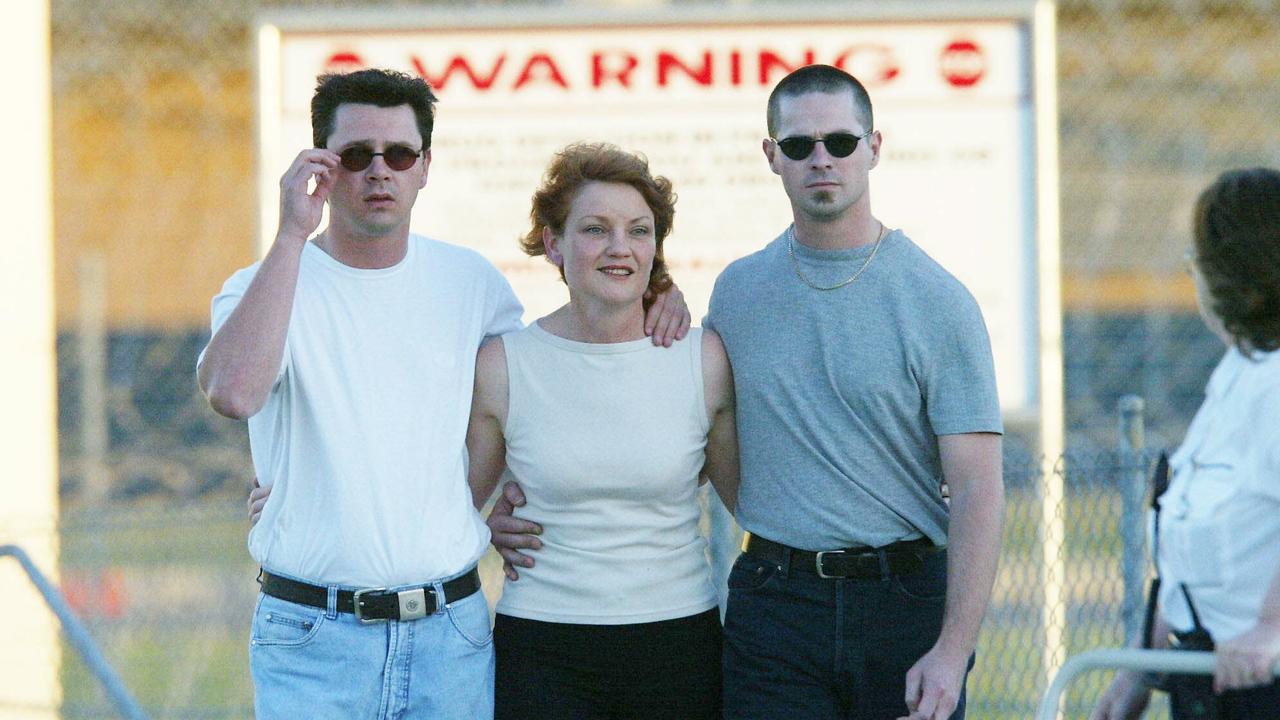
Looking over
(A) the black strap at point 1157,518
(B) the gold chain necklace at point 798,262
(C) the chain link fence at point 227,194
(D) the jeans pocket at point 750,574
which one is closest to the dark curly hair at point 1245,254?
(A) the black strap at point 1157,518

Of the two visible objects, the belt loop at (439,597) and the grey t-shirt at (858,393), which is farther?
the grey t-shirt at (858,393)

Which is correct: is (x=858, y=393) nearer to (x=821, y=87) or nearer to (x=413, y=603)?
(x=821, y=87)

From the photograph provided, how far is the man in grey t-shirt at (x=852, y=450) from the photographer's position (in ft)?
9.59

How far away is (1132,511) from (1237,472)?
6.06ft

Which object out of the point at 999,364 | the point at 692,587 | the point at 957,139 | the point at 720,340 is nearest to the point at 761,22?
the point at 957,139

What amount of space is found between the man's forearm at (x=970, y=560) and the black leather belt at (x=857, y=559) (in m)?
0.11

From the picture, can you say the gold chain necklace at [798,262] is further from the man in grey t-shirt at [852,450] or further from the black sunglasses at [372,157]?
the black sunglasses at [372,157]

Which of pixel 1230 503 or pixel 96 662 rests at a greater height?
pixel 1230 503

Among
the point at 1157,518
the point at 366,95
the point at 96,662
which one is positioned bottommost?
the point at 96,662

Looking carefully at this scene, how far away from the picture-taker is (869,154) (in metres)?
2.99

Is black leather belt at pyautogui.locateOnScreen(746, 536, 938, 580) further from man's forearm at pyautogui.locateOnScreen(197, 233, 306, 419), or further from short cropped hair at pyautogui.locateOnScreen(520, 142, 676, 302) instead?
man's forearm at pyautogui.locateOnScreen(197, 233, 306, 419)

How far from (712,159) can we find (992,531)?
258 cm

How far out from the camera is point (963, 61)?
5.23 m

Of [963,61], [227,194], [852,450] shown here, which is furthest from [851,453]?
[227,194]
